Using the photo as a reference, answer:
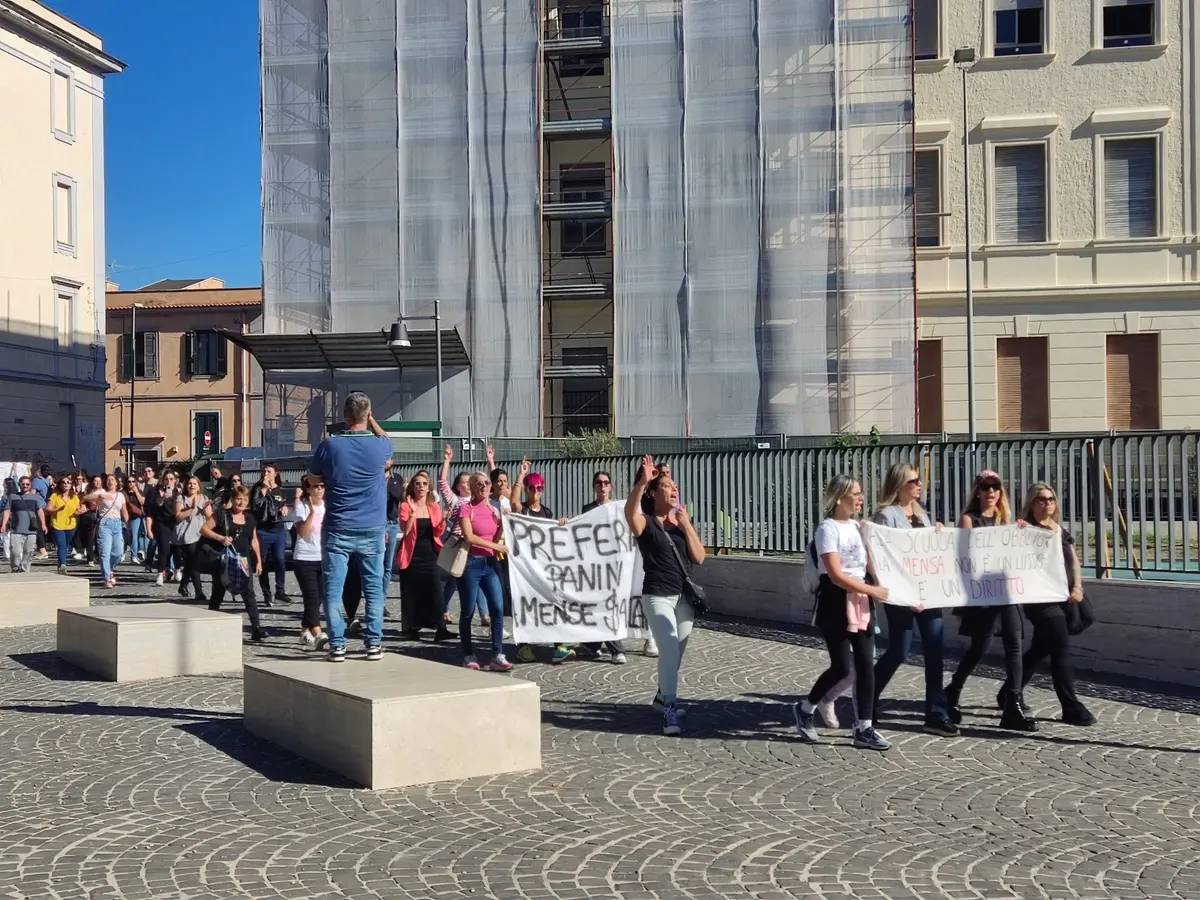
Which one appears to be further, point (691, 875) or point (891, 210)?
point (891, 210)

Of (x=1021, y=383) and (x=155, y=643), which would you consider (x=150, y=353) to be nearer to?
(x=1021, y=383)

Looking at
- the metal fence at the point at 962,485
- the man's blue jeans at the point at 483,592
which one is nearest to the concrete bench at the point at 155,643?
the man's blue jeans at the point at 483,592

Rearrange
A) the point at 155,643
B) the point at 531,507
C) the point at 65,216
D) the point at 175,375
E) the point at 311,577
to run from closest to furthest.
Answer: the point at 155,643 < the point at 531,507 < the point at 311,577 < the point at 65,216 < the point at 175,375

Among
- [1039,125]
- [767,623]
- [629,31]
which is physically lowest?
[767,623]

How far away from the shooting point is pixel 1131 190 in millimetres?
34438

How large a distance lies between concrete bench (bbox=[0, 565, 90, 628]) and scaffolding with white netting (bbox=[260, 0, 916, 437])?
19.0 m

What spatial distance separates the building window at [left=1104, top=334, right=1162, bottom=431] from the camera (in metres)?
34.3

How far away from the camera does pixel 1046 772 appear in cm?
768

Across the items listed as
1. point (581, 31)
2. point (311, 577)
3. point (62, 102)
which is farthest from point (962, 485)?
point (62, 102)

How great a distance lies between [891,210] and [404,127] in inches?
505

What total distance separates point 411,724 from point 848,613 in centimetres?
280

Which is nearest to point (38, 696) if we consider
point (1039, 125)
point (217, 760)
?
point (217, 760)

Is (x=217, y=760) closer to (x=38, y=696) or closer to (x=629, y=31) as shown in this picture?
(x=38, y=696)

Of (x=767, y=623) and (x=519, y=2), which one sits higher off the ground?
(x=519, y=2)
